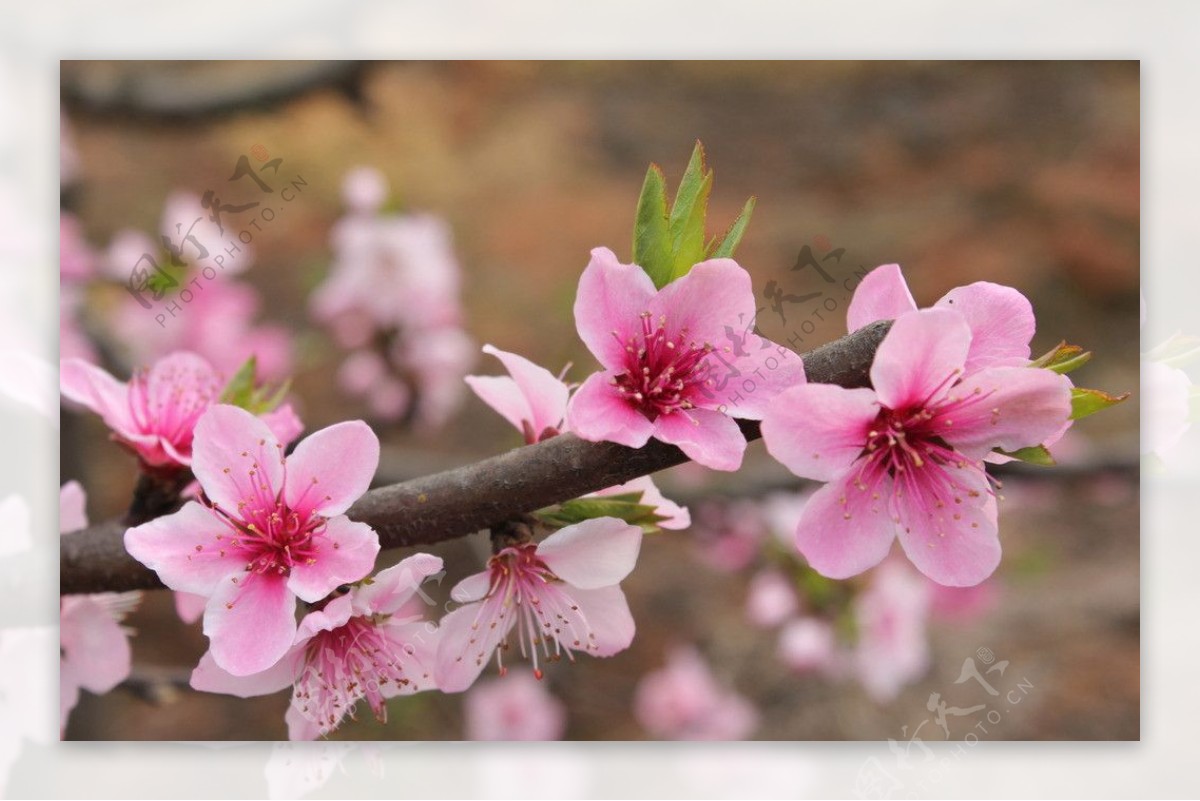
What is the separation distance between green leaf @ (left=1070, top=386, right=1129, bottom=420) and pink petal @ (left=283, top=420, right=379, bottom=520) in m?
0.36

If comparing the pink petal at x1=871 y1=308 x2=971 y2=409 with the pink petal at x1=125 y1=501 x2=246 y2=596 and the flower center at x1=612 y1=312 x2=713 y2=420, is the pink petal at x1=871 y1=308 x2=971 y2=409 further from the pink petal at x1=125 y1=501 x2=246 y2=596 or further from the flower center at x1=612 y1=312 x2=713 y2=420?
the pink petal at x1=125 y1=501 x2=246 y2=596

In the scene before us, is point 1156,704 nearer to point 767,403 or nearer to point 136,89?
point 767,403

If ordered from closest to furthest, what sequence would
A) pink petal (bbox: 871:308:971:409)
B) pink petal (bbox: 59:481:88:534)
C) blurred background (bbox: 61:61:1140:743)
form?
pink petal (bbox: 871:308:971:409)
pink petal (bbox: 59:481:88:534)
blurred background (bbox: 61:61:1140:743)

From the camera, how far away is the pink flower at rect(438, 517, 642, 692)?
1.85 ft

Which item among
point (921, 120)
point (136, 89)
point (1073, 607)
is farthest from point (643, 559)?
point (136, 89)

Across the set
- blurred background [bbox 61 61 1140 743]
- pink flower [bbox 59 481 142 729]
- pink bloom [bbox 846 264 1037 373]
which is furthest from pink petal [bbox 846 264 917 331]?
blurred background [bbox 61 61 1140 743]

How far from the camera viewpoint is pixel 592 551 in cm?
57

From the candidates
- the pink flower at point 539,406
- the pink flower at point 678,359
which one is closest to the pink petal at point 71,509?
the pink flower at point 539,406

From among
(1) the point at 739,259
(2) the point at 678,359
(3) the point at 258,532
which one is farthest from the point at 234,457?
(1) the point at 739,259

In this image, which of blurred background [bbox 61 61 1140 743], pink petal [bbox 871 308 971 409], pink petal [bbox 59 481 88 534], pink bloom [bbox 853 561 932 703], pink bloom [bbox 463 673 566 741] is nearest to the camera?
pink petal [bbox 871 308 971 409]

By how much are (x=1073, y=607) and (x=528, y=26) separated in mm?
1558

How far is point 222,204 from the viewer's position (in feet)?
5.06

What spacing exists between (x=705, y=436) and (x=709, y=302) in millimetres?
75

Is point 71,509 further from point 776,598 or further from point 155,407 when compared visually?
point 776,598
